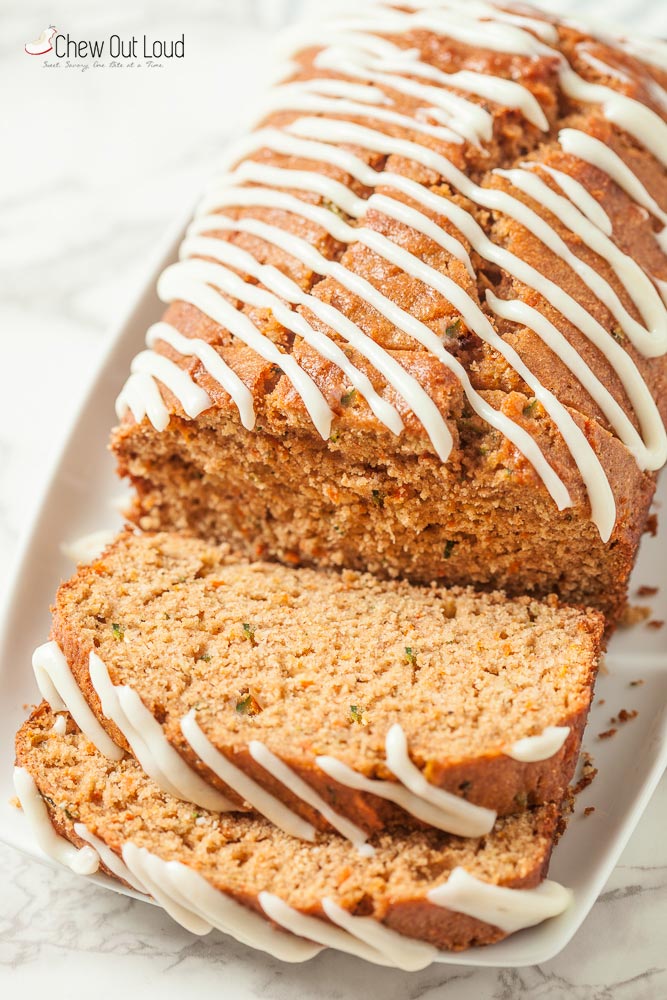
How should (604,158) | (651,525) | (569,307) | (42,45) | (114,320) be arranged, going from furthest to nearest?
(42,45) < (114,320) < (651,525) < (604,158) < (569,307)

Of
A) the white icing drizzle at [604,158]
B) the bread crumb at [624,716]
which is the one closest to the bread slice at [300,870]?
the bread crumb at [624,716]

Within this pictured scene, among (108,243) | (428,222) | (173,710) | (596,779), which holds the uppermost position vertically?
(428,222)

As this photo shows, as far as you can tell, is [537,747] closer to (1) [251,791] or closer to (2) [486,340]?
(1) [251,791]

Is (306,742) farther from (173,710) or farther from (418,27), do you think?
(418,27)

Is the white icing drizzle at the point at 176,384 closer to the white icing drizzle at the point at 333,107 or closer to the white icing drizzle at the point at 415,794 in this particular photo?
the white icing drizzle at the point at 333,107

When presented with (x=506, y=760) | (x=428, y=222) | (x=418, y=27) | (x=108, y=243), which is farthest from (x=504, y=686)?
(x=108, y=243)

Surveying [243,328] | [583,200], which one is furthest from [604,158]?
[243,328]

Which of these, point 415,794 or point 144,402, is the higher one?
point 144,402
